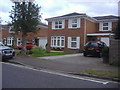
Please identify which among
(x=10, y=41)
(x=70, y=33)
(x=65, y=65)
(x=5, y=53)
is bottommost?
(x=65, y=65)

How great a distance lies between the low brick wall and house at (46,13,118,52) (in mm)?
12900

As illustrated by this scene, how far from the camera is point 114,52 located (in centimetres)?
1212

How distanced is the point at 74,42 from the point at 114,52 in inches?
592

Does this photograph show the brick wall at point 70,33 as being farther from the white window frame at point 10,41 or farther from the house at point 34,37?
Answer: the white window frame at point 10,41

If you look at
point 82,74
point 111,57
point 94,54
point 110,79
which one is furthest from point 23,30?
point 110,79

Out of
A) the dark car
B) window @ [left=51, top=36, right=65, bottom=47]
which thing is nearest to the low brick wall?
the dark car

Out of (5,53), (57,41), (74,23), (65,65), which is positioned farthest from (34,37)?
(65,65)

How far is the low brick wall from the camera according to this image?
11875mm

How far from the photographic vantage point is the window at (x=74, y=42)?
2645 cm

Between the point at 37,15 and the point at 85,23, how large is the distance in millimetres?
10106

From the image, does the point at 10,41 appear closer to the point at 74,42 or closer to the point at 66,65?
the point at 74,42

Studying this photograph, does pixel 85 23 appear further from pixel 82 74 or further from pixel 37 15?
pixel 82 74

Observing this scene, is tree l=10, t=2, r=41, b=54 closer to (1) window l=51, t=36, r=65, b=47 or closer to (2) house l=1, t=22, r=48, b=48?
(1) window l=51, t=36, r=65, b=47

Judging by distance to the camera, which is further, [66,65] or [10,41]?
[10,41]
